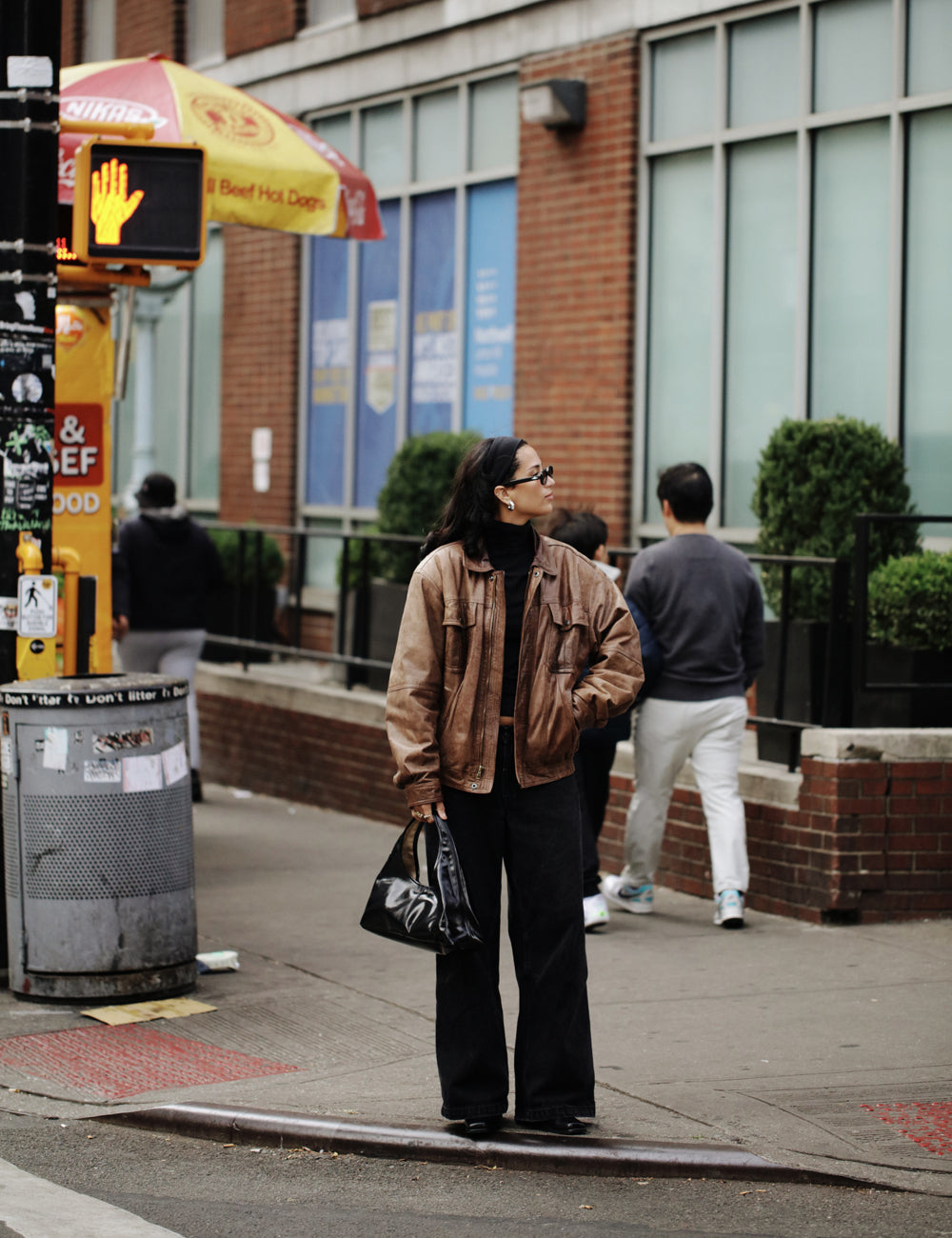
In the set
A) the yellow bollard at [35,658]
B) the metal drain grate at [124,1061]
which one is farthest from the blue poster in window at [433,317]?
the metal drain grate at [124,1061]

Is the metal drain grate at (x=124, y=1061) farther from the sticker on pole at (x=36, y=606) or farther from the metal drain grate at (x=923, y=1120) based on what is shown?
the metal drain grate at (x=923, y=1120)

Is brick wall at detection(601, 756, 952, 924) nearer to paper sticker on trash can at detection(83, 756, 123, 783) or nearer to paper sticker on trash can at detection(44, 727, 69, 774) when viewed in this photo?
paper sticker on trash can at detection(83, 756, 123, 783)

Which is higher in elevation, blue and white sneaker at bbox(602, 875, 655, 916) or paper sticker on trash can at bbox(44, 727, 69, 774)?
paper sticker on trash can at bbox(44, 727, 69, 774)

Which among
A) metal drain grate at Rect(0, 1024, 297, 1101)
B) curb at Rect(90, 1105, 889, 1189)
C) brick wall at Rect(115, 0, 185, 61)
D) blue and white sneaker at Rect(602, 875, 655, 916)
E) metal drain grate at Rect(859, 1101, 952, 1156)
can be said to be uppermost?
brick wall at Rect(115, 0, 185, 61)

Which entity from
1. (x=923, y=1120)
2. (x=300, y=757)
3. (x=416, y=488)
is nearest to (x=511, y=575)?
(x=923, y=1120)

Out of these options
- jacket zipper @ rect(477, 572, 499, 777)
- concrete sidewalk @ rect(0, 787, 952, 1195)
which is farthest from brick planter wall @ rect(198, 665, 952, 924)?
jacket zipper @ rect(477, 572, 499, 777)

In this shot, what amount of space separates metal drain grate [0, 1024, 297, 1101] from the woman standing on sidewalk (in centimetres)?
103

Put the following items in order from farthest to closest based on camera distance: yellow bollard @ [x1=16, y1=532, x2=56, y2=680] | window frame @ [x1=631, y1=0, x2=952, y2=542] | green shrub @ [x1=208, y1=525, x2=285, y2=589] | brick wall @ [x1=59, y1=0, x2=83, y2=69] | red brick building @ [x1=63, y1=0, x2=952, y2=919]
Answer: brick wall @ [x1=59, y1=0, x2=83, y2=69] < green shrub @ [x1=208, y1=525, x2=285, y2=589] < window frame @ [x1=631, y1=0, x2=952, y2=542] < red brick building @ [x1=63, y1=0, x2=952, y2=919] < yellow bollard @ [x1=16, y1=532, x2=56, y2=680]

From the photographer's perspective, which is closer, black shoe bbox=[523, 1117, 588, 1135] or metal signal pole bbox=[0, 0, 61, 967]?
black shoe bbox=[523, 1117, 588, 1135]

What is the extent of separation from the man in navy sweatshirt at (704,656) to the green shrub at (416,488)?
11.8ft

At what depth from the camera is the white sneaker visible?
26.2 feet

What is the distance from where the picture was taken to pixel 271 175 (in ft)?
29.8

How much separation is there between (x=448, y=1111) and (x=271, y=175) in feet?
17.5

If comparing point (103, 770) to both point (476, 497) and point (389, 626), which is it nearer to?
point (476, 497)
